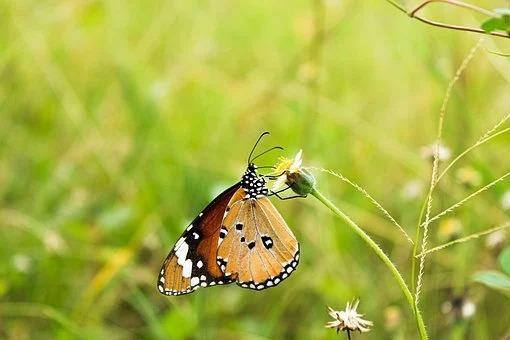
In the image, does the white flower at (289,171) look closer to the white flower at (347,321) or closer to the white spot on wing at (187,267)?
the white flower at (347,321)

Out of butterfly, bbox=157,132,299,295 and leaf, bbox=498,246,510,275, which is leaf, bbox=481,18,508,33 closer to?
leaf, bbox=498,246,510,275

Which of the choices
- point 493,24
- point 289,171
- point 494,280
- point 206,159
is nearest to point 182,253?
point 289,171

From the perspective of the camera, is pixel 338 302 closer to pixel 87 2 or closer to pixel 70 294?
pixel 70 294

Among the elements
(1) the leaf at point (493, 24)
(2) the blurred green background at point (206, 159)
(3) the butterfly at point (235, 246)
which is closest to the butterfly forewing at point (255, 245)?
(3) the butterfly at point (235, 246)

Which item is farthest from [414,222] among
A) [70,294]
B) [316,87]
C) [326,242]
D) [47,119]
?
[47,119]

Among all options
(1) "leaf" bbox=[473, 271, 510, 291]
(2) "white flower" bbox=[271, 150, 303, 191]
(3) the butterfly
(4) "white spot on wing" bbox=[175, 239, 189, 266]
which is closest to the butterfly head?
(3) the butterfly
